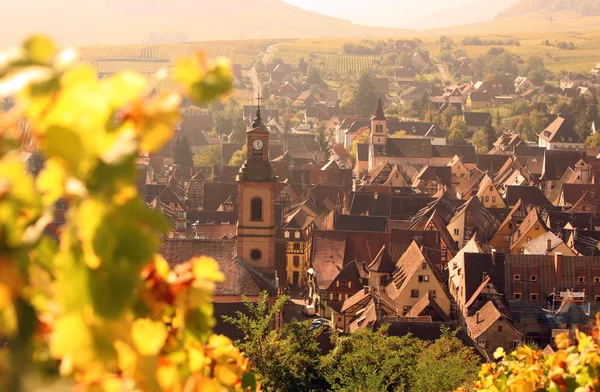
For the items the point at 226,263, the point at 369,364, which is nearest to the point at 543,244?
the point at 226,263

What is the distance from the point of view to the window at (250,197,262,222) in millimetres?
37812

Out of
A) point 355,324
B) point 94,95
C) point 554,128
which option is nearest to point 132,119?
point 94,95

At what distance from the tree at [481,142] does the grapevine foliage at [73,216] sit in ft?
341

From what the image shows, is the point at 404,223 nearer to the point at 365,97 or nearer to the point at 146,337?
the point at 146,337

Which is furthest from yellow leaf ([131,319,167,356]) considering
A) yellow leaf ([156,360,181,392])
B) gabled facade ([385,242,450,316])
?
gabled facade ([385,242,450,316])

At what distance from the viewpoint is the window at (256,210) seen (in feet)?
124

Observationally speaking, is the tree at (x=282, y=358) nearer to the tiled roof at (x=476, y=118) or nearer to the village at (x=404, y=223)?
the village at (x=404, y=223)

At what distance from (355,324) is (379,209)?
2415 cm

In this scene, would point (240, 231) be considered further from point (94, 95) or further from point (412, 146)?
point (412, 146)

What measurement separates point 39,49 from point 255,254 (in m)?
35.4

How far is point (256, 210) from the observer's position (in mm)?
37875

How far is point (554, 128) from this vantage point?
103875 millimetres

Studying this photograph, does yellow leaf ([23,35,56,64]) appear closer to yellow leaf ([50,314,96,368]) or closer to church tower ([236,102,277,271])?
yellow leaf ([50,314,96,368])

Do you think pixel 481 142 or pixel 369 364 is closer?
pixel 369 364
